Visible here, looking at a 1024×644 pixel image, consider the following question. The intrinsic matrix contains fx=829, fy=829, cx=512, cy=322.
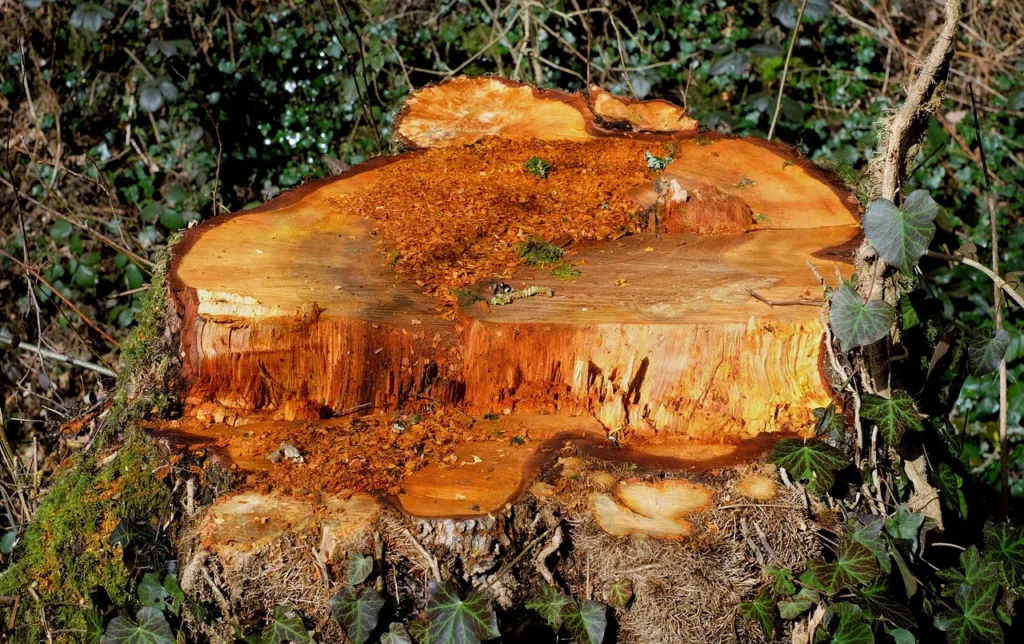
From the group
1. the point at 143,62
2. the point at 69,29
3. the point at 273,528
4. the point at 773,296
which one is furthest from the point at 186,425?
the point at 69,29

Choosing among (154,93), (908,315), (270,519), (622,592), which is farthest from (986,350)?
(154,93)

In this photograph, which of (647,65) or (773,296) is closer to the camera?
(773,296)

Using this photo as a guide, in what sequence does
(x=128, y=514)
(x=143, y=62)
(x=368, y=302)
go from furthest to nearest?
(x=143, y=62) < (x=368, y=302) < (x=128, y=514)

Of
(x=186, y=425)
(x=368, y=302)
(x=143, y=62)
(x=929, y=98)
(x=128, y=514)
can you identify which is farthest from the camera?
(x=143, y=62)

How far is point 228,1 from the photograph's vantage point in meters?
4.84

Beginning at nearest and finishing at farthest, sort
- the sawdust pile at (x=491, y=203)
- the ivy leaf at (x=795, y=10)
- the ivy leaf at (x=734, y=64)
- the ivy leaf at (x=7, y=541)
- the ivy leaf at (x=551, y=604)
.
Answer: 1. the ivy leaf at (x=551, y=604)
2. the sawdust pile at (x=491, y=203)
3. the ivy leaf at (x=7, y=541)
4. the ivy leaf at (x=795, y=10)
5. the ivy leaf at (x=734, y=64)

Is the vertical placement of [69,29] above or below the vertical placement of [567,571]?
above

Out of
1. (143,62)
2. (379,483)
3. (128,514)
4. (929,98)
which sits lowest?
(128,514)

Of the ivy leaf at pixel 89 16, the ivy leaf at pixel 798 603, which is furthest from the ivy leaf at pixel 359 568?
the ivy leaf at pixel 89 16

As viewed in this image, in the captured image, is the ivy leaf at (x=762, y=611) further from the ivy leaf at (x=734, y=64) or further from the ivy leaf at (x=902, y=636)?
the ivy leaf at (x=734, y=64)

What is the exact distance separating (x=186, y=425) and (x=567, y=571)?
1078mm

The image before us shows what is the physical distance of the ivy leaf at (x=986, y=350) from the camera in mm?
2189

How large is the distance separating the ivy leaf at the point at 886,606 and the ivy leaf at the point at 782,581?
0.15 meters

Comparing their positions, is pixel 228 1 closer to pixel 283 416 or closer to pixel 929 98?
pixel 283 416
